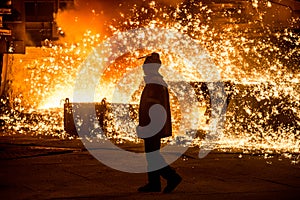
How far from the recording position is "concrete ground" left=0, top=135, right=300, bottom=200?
831 centimetres

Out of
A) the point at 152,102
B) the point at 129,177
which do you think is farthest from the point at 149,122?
the point at 129,177

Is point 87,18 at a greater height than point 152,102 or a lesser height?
greater

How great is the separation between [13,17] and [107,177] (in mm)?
20074

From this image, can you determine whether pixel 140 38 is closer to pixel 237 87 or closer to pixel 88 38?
pixel 88 38

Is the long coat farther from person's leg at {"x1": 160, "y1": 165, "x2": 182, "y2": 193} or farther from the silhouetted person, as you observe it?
person's leg at {"x1": 160, "y1": 165, "x2": 182, "y2": 193}

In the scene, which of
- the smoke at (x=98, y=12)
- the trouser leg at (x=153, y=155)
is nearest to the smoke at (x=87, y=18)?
the smoke at (x=98, y=12)

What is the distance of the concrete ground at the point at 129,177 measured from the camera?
831cm

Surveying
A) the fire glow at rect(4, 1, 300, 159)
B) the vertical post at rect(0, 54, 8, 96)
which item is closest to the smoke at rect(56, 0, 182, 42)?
the fire glow at rect(4, 1, 300, 159)

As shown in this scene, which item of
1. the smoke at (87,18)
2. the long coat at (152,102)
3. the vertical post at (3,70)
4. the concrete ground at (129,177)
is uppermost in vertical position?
the smoke at (87,18)

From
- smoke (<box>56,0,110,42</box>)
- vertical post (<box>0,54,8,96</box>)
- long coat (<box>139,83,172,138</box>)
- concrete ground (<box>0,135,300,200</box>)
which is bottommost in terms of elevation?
concrete ground (<box>0,135,300,200</box>)

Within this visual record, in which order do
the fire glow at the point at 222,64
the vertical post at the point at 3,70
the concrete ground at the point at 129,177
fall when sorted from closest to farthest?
the concrete ground at the point at 129,177 < the fire glow at the point at 222,64 < the vertical post at the point at 3,70

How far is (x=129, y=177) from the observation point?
31.8 ft

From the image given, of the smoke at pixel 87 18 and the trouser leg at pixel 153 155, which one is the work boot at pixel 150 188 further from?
the smoke at pixel 87 18

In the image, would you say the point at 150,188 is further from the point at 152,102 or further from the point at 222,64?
the point at 222,64
